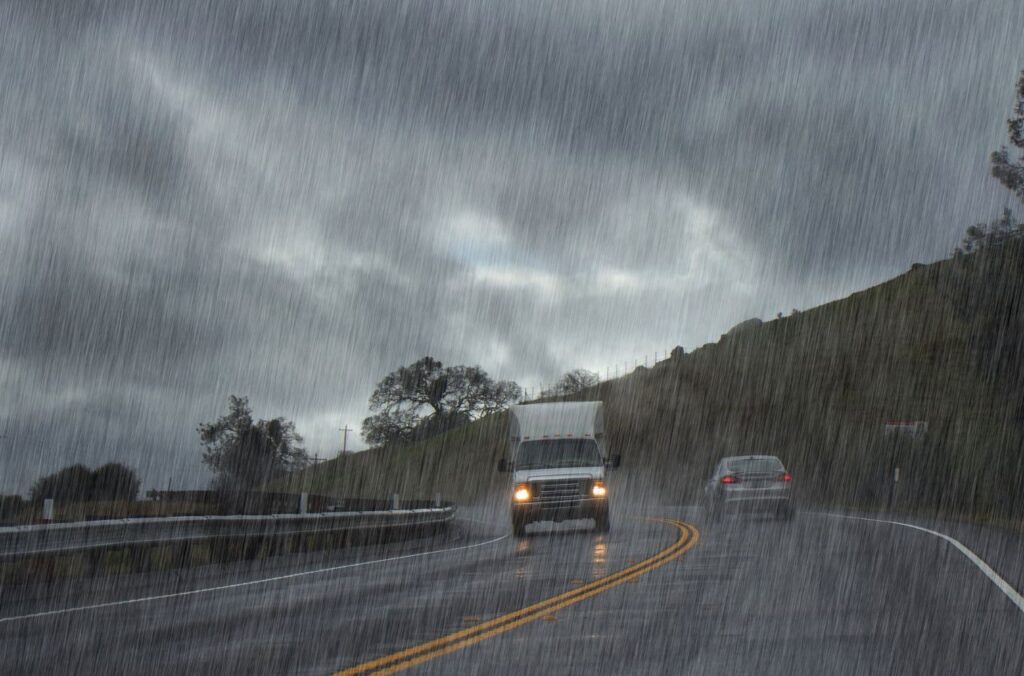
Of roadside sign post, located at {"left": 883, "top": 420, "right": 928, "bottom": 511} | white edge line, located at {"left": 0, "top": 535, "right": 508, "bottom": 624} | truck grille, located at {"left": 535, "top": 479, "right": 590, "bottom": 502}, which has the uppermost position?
roadside sign post, located at {"left": 883, "top": 420, "right": 928, "bottom": 511}

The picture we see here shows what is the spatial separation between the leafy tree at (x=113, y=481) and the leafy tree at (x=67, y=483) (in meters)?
0.90

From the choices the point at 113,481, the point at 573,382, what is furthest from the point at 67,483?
the point at 573,382

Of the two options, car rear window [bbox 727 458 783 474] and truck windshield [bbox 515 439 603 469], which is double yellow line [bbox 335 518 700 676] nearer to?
truck windshield [bbox 515 439 603 469]

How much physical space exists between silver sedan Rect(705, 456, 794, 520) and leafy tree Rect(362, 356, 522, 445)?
119m

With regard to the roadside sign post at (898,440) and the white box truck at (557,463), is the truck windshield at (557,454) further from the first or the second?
the roadside sign post at (898,440)

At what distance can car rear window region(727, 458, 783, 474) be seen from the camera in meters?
25.8


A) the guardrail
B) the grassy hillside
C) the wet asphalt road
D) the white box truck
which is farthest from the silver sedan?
the grassy hillside

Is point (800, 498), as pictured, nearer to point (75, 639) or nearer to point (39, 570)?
point (39, 570)

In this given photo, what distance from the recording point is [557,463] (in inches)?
973

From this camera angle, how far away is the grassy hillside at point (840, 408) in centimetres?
3706

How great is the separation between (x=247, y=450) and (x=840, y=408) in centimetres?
6370

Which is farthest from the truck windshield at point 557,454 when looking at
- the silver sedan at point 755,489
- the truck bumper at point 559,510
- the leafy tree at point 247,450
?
the leafy tree at point 247,450

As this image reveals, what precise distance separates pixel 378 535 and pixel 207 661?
15.6m

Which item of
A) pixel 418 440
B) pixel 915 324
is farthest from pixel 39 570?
pixel 418 440
